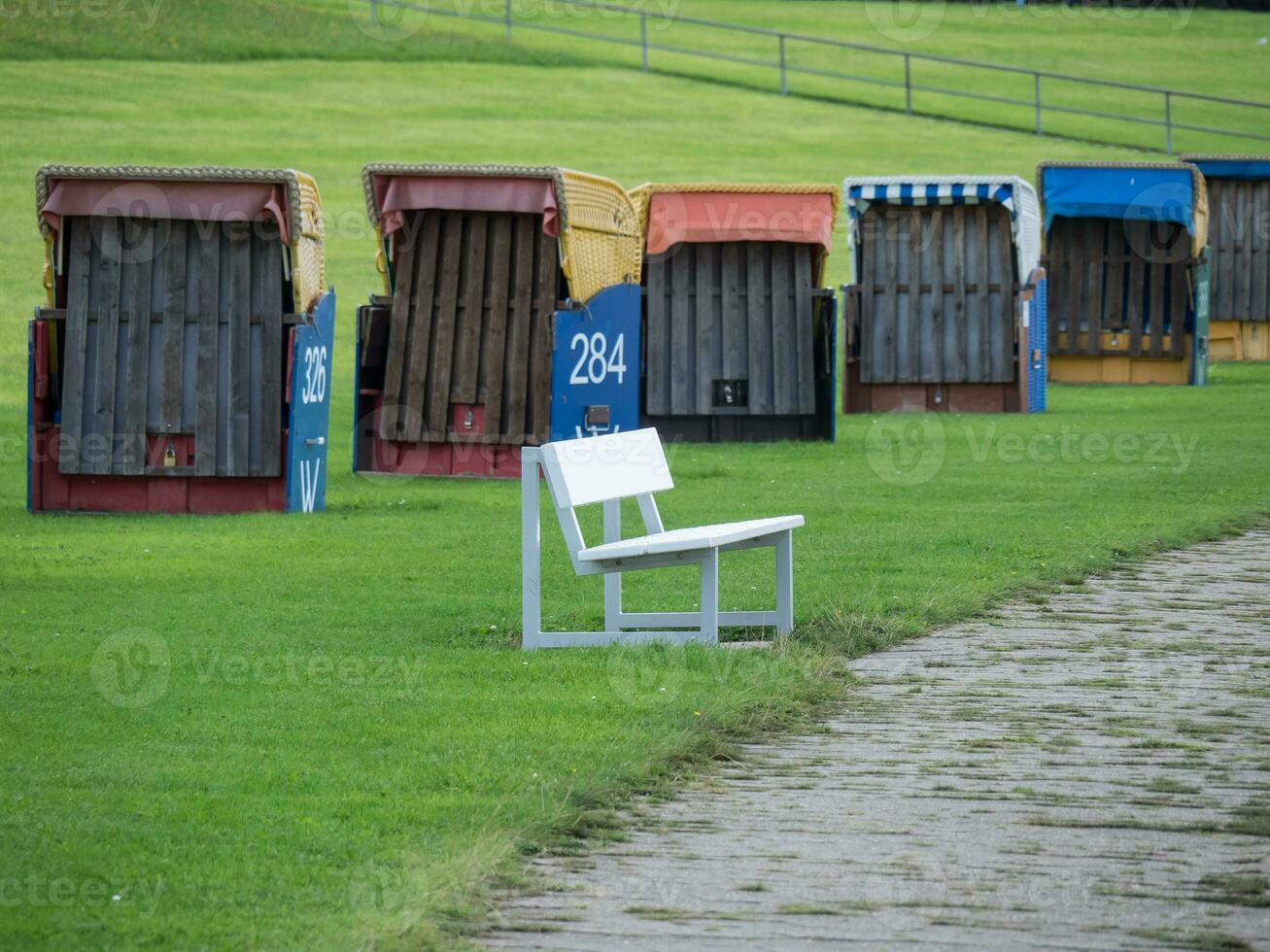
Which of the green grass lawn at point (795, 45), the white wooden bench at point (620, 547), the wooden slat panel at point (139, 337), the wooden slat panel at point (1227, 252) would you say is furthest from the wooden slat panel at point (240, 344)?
the green grass lawn at point (795, 45)

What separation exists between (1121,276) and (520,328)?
12.1 metres

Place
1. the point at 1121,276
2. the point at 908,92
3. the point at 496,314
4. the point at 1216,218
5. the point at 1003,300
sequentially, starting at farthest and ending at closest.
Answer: the point at 908,92 → the point at 1216,218 → the point at 1121,276 → the point at 1003,300 → the point at 496,314

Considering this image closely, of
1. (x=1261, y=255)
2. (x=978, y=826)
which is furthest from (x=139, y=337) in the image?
(x=1261, y=255)

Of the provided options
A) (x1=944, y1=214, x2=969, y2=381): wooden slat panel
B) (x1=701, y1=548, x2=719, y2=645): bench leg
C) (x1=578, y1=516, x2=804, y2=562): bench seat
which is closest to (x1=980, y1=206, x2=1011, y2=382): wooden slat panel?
(x1=944, y1=214, x2=969, y2=381): wooden slat panel

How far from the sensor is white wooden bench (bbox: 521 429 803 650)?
8148 mm

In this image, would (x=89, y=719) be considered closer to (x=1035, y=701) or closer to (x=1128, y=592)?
(x=1035, y=701)

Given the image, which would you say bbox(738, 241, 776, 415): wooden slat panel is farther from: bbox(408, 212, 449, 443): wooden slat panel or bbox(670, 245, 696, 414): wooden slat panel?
bbox(408, 212, 449, 443): wooden slat panel

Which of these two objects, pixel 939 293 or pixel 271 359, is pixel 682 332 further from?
pixel 271 359

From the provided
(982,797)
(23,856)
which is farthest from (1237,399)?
(23,856)

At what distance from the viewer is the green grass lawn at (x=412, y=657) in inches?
207

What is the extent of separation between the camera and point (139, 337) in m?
13.8

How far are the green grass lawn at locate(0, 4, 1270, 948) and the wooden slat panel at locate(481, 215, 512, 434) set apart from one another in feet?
2.68

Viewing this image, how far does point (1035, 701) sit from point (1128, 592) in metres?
2.77

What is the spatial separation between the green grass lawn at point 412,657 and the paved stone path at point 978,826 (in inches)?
13.5
